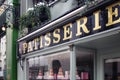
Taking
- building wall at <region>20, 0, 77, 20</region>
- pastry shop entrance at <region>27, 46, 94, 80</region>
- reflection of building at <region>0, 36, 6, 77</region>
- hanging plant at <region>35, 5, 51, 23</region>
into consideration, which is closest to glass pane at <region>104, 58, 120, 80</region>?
pastry shop entrance at <region>27, 46, 94, 80</region>

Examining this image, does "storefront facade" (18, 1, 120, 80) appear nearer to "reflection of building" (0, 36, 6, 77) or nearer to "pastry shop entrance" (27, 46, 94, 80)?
"pastry shop entrance" (27, 46, 94, 80)

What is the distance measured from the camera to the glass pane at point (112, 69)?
6.64 meters

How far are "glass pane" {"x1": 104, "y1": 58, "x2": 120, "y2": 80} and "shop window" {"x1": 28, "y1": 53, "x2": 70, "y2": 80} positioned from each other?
901mm

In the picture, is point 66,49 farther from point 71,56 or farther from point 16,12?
point 16,12

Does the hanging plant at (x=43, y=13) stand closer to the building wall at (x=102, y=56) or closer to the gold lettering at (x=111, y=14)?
the building wall at (x=102, y=56)

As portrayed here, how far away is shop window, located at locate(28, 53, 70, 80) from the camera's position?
760 cm

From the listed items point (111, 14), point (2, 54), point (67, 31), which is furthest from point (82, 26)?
point (2, 54)

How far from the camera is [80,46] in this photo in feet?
23.0

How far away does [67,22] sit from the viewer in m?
6.91

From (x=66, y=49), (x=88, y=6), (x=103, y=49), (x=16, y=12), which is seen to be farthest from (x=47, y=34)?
(x=16, y=12)

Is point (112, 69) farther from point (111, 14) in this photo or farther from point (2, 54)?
point (2, 54)

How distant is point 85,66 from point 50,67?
54.4 inches

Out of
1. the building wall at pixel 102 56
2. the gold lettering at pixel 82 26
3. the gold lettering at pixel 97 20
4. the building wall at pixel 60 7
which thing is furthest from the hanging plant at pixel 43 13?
the gold lettering at pixel 97 20

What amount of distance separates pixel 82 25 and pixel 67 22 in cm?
59
